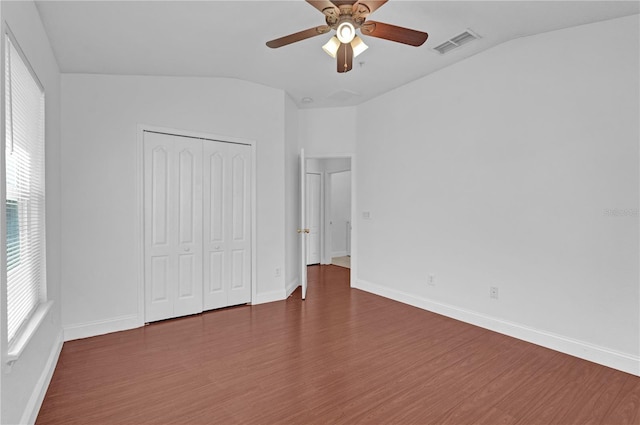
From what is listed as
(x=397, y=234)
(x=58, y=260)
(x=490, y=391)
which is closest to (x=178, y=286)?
(x=58, y=260)

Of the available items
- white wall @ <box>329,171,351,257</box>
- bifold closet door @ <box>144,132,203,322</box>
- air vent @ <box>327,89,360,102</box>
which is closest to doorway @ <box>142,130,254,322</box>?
bifold closet door @ <box>144,132,203,322</box>

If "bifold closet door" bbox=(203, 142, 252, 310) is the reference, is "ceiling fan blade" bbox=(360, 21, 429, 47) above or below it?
above

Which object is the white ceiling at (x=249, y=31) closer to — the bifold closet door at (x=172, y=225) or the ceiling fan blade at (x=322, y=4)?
the ceiling fan blade at (x=322, y=4)

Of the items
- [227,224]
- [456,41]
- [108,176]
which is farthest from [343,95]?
[108,176]

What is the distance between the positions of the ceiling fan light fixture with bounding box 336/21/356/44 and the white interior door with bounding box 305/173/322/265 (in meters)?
4.68

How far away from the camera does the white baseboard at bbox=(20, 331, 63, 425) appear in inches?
77.1

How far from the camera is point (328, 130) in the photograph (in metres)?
5.36

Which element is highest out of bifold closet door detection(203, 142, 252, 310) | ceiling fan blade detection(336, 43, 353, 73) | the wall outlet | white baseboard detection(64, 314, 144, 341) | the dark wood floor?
ceiling fan blade detection(336, 43, 353, 73)

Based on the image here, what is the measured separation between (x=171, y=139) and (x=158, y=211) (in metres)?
0.82

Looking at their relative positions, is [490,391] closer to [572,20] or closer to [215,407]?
[215,407]

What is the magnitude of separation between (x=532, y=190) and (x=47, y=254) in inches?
166

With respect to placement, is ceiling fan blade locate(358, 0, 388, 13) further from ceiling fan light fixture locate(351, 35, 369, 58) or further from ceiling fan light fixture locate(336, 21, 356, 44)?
ceiling fan light fixture locate(351, 35, 369, 58)

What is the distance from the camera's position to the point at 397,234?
461 centimetres

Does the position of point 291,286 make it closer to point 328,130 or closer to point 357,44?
point 328,130
